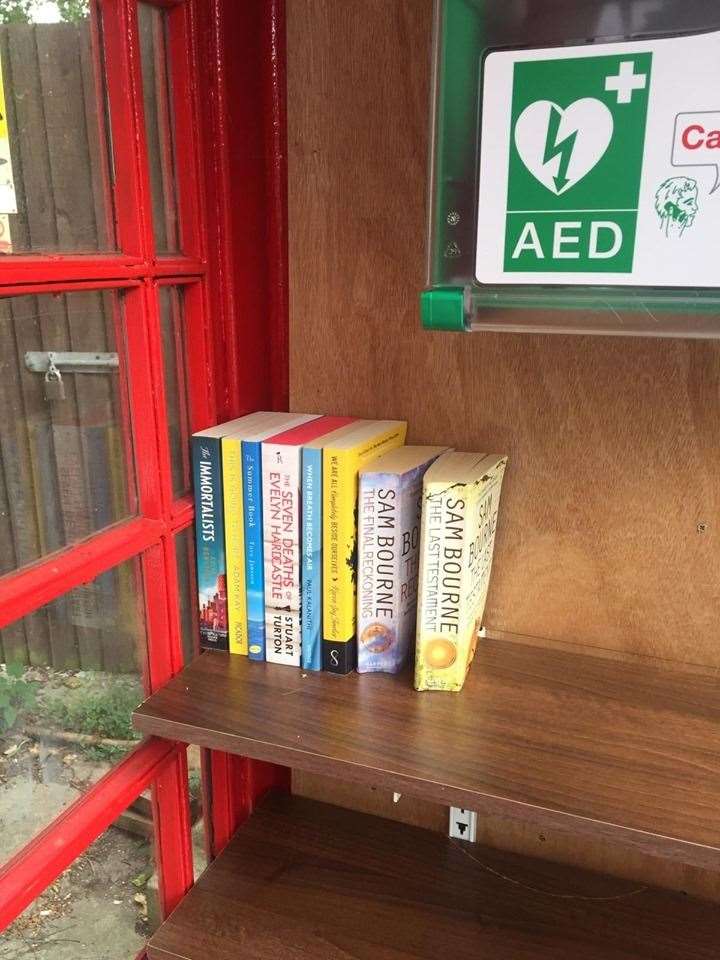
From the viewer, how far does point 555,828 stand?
75 cm

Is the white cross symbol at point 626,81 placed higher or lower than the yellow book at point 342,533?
higher

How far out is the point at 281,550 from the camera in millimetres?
956

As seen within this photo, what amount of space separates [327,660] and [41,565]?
0.36 metres

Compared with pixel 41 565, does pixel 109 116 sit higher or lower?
higher

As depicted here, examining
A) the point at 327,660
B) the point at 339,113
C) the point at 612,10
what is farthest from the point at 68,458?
the point at 612,10

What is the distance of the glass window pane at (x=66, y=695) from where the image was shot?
78 cm

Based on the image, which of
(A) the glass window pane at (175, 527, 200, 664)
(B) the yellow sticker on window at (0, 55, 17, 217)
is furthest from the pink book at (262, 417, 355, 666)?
(B) the yellow sticker on window at (0, 55, 17, 217)

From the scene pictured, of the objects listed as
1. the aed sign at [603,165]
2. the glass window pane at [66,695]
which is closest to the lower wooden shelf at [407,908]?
the glass window pane at [66,695]

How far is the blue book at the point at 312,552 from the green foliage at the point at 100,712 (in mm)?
207

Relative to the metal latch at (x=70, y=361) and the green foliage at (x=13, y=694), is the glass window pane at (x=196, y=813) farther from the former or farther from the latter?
the metal latch at (x=70, y=361)

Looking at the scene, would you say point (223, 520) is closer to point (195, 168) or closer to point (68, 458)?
point (68, 458)

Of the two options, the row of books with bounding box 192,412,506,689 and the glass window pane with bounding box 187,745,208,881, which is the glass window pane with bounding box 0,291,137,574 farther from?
the glass window pane with bounding box 187,745,208,881

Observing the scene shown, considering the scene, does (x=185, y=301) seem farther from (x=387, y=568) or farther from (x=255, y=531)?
(x=387, y=568)

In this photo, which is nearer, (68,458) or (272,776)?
(68,458)
